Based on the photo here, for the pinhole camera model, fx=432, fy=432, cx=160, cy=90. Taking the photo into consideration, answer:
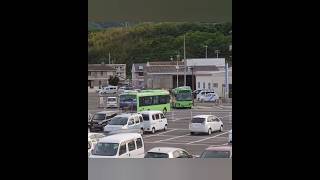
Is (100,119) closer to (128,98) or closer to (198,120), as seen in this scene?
(128,98)

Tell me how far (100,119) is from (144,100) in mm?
1038

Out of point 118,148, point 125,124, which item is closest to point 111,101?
point 125,124

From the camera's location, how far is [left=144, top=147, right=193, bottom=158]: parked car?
8.04 meters

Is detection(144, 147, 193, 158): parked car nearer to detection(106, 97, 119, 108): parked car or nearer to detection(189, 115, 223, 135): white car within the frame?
detection(189, 115, 223, 135): white car

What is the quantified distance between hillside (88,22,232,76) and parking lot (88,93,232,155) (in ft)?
3.62

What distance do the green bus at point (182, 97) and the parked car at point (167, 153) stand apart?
4.51 feet

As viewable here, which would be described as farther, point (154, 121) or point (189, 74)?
point (154, 121)

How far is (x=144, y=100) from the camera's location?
365 inches

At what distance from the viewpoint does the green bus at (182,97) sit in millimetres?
9172

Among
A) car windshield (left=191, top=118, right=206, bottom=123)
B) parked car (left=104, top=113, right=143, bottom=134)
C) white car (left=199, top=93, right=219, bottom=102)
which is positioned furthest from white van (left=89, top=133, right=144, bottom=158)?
white car (left=199, top=93, right=219, bottom=102)

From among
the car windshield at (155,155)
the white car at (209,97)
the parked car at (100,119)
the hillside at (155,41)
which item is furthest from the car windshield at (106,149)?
the white car at (209,97)

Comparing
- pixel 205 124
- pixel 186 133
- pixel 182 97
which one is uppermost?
pixel 182 97
